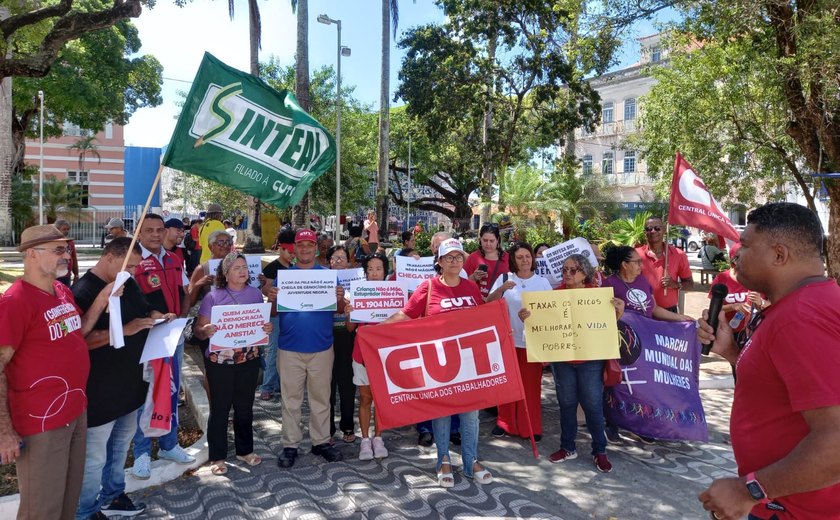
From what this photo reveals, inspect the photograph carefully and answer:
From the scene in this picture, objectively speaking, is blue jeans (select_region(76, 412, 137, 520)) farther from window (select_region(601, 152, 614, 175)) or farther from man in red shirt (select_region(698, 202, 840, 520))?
Answer: window (select_region(601, 152, 614, 175))

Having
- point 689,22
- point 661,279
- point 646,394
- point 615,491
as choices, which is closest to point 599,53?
point 689,22

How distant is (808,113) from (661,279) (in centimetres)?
707

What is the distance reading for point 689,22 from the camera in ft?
35.8

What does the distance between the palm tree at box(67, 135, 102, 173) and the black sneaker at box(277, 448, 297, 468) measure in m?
46.6

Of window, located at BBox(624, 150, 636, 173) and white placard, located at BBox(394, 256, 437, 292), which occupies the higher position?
window, located at BBox(624, 150, 636, 173)

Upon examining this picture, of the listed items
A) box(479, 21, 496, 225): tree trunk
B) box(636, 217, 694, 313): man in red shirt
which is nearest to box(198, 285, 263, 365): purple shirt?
box(636, 217, 694, 313): man in red shirt

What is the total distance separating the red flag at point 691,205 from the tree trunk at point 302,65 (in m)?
13.7

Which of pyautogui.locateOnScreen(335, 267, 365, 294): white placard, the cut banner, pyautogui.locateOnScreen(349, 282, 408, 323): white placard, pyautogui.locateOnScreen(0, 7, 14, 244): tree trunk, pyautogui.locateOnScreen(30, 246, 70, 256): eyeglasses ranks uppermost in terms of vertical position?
pyautogui.locateOnScreen(0, 7, 14, 244): tree trunk

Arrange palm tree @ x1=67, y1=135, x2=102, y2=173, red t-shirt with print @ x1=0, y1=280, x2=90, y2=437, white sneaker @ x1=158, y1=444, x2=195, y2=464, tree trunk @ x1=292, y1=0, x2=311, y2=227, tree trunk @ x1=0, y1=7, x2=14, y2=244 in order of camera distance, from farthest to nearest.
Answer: palm tree @ x1=67, y1=135, x2=102, y2=173 → tree trunk @ x1=0, y1=7, x2=14, y2=244 → tree trunk @ x1=292, y1=0, x2=311, y2=227 → white sneaker @ x1=158, y1=444, x2=195, y2=464 → red t-shirt with print @ x1=0, y1=280, x2=90, y2=437

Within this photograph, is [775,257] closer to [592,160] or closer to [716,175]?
[716,175]

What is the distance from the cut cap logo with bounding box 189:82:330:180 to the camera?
4.66 meters

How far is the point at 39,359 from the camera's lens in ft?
9.96

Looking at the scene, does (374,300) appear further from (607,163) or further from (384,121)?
(607,163)

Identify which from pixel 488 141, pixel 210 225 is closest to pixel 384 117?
pixel 488 141
